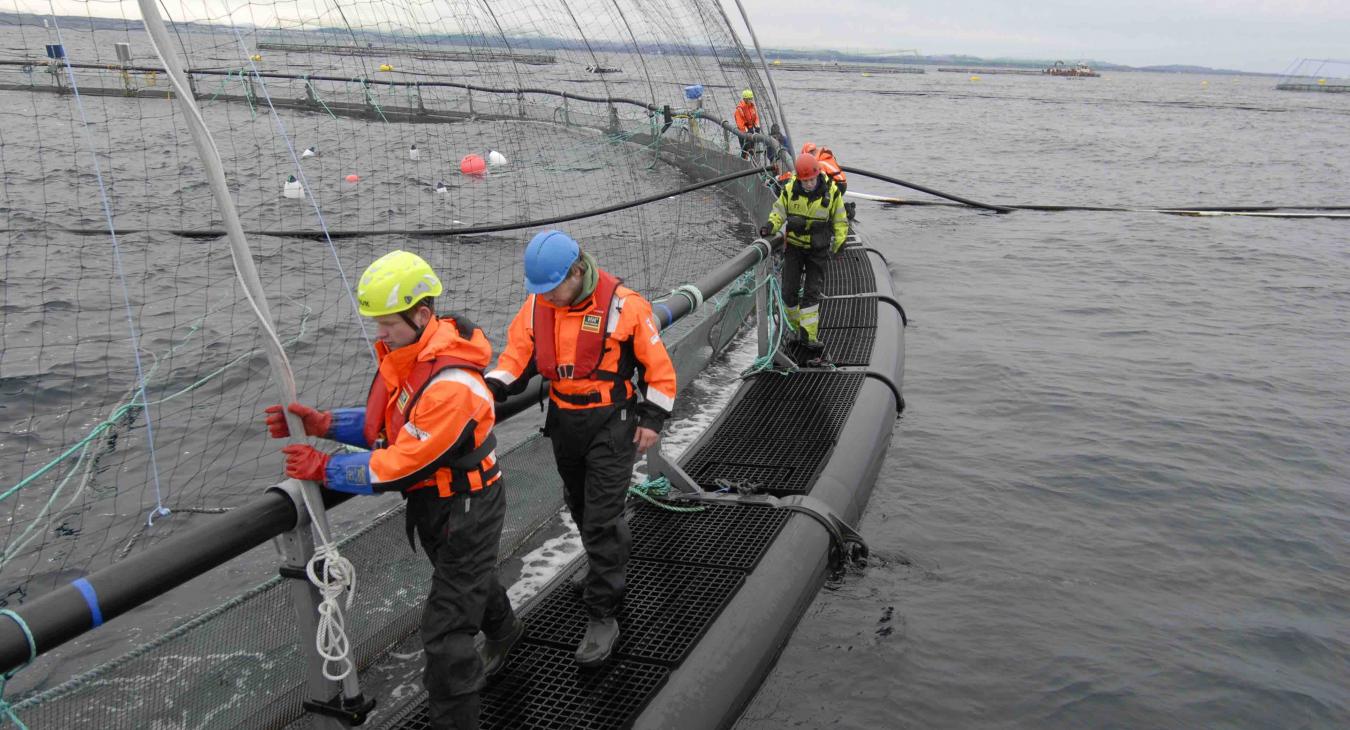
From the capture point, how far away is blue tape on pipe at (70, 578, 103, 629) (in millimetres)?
2598

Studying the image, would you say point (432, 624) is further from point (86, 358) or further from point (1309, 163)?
point (1309, 163)

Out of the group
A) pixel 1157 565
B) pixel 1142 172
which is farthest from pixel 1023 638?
pixel 1142 172

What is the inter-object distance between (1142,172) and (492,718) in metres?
32.0

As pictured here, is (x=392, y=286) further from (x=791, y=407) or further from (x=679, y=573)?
(x=791, y=407)

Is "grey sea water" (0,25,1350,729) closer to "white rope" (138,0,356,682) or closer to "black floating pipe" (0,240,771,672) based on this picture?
"white rope" (138,0,356,682)

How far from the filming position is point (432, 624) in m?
3.44

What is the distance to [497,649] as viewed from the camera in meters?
4.17

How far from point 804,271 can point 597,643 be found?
5.63 m

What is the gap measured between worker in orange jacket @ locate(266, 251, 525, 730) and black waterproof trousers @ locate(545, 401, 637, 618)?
63cm

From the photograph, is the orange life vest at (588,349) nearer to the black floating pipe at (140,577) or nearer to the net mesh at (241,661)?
the net mesh at (241,661)

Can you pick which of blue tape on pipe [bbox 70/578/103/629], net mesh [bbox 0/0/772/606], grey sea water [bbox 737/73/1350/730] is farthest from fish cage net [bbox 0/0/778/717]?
grey sea water [bbox 737/73/1350/730]

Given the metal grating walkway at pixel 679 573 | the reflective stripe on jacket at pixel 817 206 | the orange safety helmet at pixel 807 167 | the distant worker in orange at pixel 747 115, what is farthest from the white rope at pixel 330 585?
the distant worker in orange at pixel 747 115

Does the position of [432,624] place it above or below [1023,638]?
above

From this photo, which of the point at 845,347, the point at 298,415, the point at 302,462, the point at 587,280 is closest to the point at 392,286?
the point at 298,415
